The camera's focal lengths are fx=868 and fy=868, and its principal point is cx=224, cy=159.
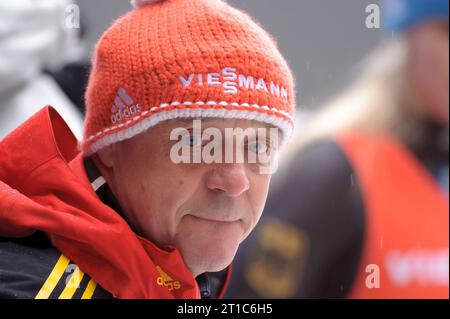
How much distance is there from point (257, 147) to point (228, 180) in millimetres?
96

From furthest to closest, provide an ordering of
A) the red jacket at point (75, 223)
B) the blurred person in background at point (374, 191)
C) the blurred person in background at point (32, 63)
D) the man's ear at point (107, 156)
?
the blurred person in background at point (32, 63), the blurred person in background at point (374, 191), the man's ear at point (107, 156), the red jacket at point (75, 223)

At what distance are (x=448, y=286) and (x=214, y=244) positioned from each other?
1.17 meters

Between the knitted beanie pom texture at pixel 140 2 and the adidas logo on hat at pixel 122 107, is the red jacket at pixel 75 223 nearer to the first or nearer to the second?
the adidas logo on hat at pixel 122 107

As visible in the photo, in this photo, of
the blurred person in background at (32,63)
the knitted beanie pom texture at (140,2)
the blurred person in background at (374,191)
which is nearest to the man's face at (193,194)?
the knitted beanie pom texture at (140,2)

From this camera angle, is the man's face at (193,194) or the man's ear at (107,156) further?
the man's ear at (107,156)

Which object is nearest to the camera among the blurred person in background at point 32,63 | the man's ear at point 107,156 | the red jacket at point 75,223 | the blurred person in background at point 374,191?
the red jacket at point 75,223

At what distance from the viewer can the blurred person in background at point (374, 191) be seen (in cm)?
230

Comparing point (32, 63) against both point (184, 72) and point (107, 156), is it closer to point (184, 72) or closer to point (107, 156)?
point (107, 156)

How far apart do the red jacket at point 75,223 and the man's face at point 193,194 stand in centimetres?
4

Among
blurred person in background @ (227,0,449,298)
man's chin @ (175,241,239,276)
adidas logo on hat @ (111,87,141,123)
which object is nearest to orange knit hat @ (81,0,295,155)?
adidas logo on hat @ (111,87,141,123)

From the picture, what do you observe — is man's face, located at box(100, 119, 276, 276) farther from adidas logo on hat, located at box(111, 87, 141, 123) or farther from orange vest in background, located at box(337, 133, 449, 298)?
orange vest in background, located at box(337, 133, 449, 298)

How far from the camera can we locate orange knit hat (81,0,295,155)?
1.41m
